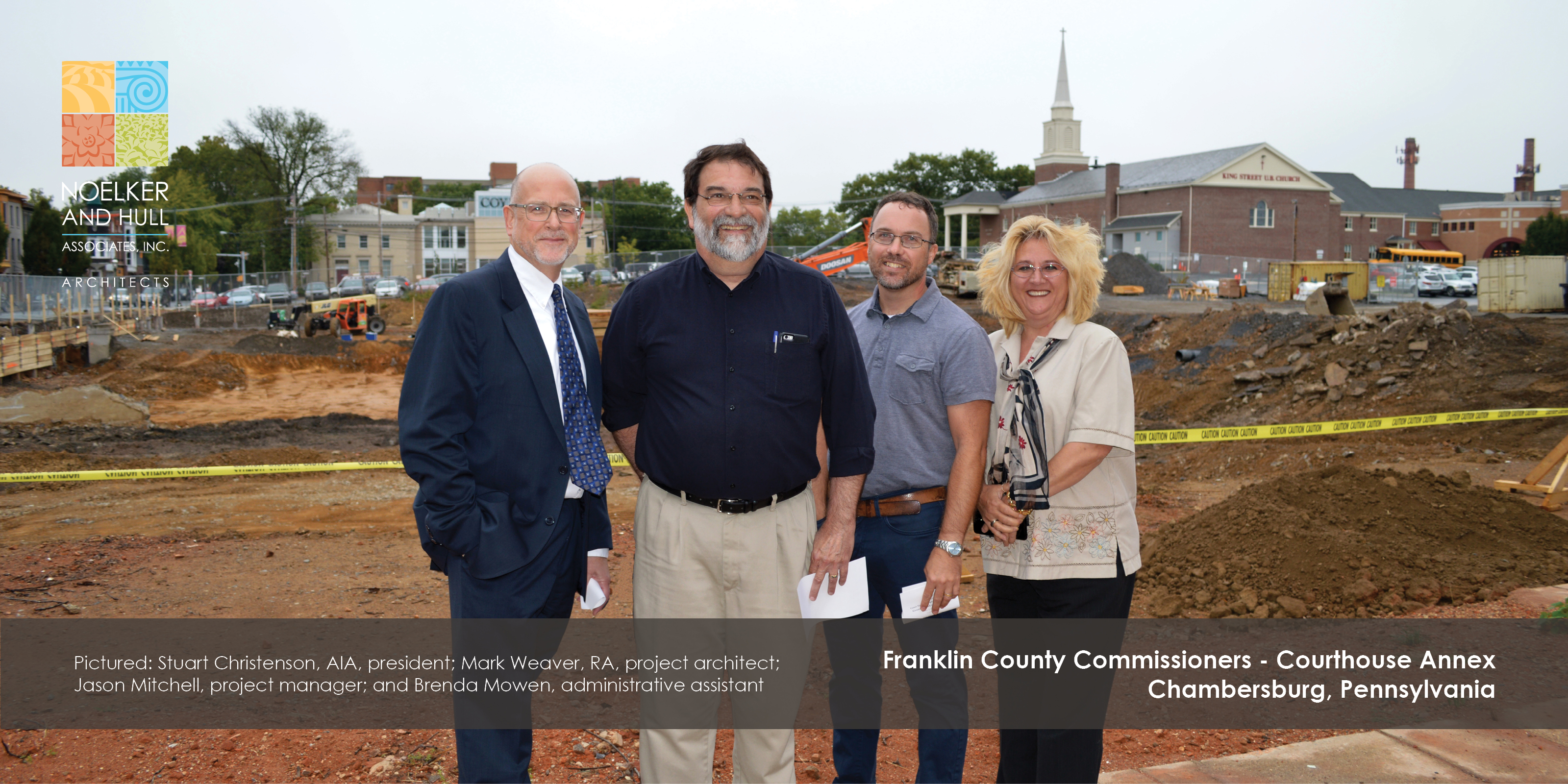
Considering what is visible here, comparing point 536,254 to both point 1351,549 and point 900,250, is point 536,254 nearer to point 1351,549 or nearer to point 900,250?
point 900,250

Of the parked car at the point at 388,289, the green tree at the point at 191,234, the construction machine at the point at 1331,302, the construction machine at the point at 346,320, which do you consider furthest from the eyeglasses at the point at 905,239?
the green tree at the point at 191,234

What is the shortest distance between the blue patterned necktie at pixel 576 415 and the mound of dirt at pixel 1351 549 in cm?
487

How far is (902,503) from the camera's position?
3564 mm

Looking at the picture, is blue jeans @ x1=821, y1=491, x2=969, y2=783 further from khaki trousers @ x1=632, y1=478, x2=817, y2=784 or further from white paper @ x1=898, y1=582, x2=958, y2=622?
khaki trousers @ x1=632, y1=478, x2=817, y2=784

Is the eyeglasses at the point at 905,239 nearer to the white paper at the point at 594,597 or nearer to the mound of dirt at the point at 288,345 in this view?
the white paper at the point at 594,597

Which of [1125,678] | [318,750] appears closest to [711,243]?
[318,750]

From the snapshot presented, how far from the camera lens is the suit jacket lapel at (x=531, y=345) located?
3191 mm

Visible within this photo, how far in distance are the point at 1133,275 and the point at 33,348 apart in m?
40.8

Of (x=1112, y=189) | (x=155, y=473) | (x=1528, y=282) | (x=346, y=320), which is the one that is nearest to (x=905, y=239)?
(x=155, y=473)

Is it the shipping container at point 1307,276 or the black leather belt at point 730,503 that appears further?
the shipping container at point 1307,276

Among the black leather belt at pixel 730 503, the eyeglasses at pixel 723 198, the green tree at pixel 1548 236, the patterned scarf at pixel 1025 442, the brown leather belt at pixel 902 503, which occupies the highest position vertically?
the green tree at pixel 1548 236

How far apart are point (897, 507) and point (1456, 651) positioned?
3.88 m

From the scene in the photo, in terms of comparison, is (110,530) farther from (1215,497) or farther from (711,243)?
(1215,497)
